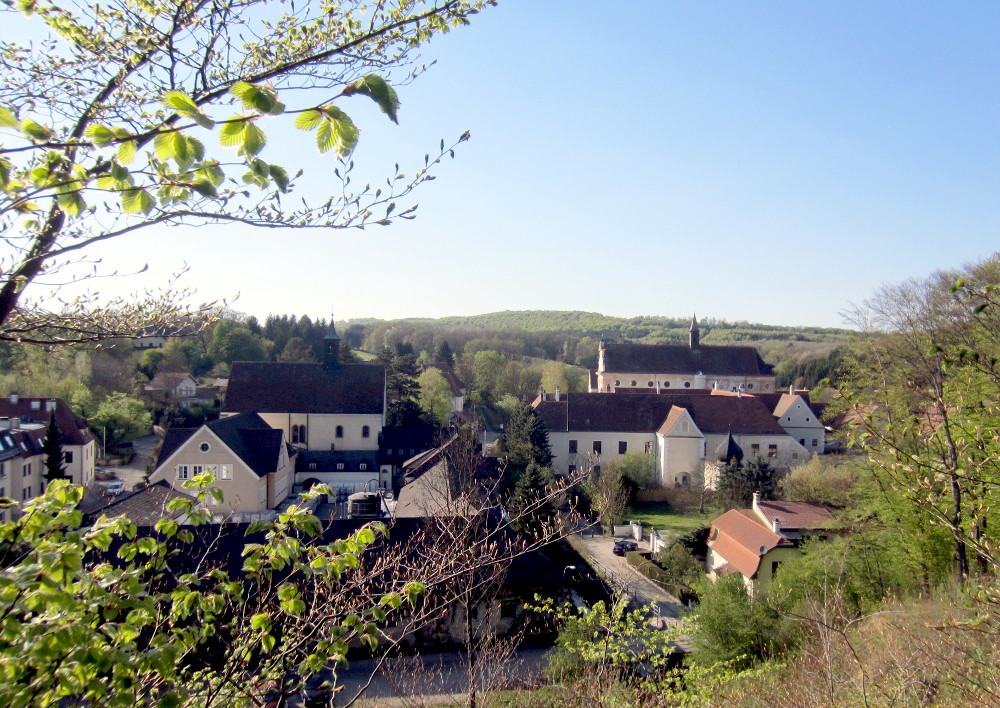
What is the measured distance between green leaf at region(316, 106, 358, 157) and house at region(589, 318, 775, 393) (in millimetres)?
50263

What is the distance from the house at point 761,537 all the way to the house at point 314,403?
1848 cm

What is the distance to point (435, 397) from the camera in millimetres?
43500

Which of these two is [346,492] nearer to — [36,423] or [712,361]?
[36,423]

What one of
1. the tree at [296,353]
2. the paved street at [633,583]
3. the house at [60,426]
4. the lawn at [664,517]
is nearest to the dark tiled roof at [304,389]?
the house at [60,426]

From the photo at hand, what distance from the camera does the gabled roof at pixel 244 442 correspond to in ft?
85.8

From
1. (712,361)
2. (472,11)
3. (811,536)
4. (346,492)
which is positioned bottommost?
(346,492)

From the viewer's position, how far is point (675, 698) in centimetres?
814

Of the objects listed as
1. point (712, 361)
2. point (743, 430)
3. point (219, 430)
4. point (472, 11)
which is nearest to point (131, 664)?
point (472, 11)

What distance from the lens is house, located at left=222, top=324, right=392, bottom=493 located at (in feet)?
114

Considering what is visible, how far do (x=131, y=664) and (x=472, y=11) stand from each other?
10.2 ft

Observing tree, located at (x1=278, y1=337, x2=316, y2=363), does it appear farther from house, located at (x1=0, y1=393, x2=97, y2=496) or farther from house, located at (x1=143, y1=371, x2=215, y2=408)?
house, located at (x1=0, y1=393, x2=97, y2=496)

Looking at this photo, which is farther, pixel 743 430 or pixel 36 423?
pixel 743 430

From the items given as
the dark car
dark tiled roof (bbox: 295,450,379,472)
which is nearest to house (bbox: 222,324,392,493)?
dark tiled roof (bbox: 295,450,379,472)

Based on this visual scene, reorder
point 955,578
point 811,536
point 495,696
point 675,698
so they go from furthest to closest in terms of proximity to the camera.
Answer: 1. point 811,536
2. point 955,578
3. point 495,696
4. point 675,698
